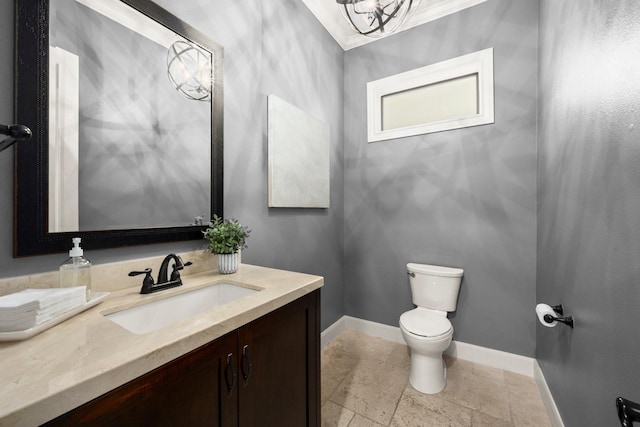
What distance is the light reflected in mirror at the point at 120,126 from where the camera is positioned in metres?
0.93

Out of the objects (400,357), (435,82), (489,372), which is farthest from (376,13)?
(489,372)

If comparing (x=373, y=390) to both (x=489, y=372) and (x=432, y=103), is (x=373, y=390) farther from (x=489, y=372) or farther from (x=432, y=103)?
(x=432, y=103)

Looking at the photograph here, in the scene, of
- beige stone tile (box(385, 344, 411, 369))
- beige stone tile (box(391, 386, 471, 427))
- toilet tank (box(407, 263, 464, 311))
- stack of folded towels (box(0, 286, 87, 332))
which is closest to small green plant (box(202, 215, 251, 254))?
stack of folded towels (box(0, 286, 87, 332))

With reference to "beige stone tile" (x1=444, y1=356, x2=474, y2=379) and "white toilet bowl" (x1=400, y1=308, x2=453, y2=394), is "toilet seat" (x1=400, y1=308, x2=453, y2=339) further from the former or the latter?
"beige stone tile" (x1=444, y1=356, x2=474, y2=379)

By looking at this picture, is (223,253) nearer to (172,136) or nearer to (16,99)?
(172,136)

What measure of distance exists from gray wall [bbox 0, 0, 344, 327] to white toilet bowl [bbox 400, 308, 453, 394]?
2.69 ft

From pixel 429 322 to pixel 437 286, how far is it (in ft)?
1.12

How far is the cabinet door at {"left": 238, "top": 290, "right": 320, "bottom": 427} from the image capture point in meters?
0.87

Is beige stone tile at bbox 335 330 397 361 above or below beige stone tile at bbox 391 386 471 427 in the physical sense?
above

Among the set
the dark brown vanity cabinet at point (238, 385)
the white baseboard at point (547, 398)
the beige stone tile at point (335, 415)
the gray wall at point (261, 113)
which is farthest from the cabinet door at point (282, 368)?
the white baseboard at point (547, 398)

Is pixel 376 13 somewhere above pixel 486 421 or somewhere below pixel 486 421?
above

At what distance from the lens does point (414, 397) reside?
1.72 metres

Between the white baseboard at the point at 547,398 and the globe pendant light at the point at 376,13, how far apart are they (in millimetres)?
2301

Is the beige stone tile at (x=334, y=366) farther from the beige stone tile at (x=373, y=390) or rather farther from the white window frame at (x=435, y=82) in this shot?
the white window frame at (x=435, y=82)
